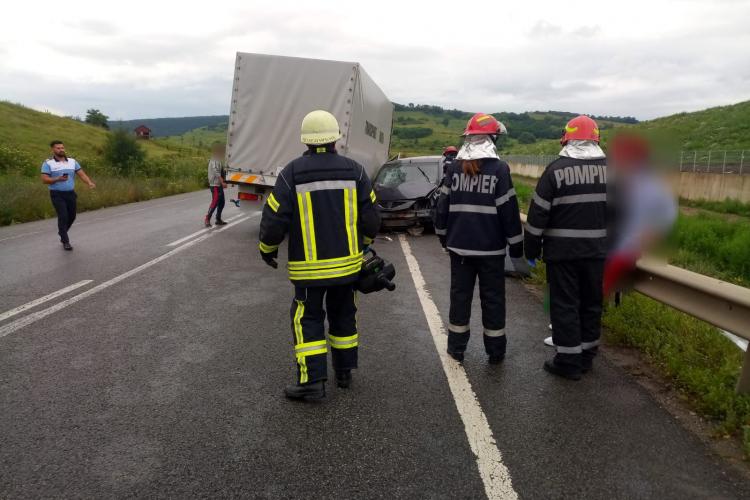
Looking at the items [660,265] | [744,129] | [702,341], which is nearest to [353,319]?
[660,265]

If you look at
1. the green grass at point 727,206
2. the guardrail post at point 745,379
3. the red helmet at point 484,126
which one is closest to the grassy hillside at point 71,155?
the red helmet at point 484,126

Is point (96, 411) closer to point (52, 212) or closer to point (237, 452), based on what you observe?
point (237, 452)

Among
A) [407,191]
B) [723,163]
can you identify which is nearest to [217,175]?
[407,191]

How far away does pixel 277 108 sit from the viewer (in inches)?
425

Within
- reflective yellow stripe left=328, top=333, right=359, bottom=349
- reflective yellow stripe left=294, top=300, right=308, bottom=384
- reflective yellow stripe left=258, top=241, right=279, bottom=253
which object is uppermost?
reflective yellow stripe left=258, top=241, right=279, bottom=253

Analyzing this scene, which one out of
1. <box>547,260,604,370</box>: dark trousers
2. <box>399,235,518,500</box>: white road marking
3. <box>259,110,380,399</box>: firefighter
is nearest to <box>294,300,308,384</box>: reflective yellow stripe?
<box>259,110,380,399</box>: firefighter

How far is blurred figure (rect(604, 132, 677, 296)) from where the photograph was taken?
365cm

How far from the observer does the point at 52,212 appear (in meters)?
16.7

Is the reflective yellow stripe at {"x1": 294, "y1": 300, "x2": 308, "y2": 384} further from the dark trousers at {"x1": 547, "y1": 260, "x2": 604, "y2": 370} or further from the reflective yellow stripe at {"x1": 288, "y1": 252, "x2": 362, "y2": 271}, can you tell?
the dark trousers at {"x1": 547, "y1": 260, "x2": 604, "y2": 370}

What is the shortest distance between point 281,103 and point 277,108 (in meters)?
0.12

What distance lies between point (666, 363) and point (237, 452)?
3.27 m

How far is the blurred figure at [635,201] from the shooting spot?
3.65 metres

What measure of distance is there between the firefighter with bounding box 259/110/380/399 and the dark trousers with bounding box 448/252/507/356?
0.99 m

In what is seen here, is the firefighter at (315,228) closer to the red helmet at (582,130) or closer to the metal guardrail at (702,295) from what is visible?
the red helmet at (582,130)
